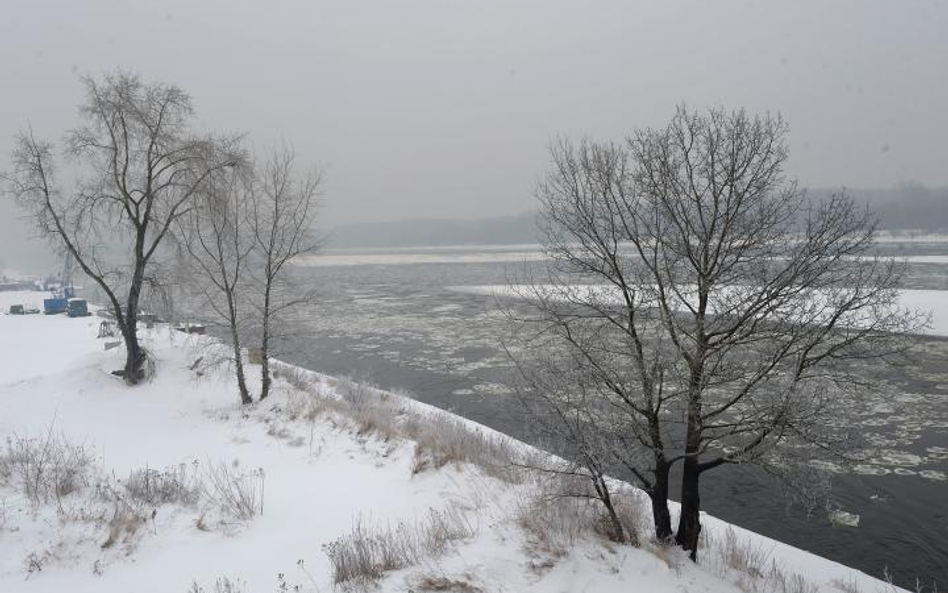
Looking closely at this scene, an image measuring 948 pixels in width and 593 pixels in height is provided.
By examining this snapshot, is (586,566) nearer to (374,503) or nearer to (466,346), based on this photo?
(374,503)

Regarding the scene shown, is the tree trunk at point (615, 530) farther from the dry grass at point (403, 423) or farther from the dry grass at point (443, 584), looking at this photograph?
the dry grass at point (443, 584)

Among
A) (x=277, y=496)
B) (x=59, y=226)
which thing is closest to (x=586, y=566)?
(x=277, y=496)

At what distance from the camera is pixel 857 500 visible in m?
11.5

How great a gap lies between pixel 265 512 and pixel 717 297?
8277mm

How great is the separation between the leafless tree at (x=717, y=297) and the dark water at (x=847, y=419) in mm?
1461

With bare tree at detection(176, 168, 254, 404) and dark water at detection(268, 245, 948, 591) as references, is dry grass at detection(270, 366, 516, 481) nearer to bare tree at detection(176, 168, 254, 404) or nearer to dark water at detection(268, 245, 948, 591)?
dark water at detection(268, 245, 948, 591)

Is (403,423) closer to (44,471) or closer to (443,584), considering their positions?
(44,471)

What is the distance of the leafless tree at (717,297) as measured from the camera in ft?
26.3

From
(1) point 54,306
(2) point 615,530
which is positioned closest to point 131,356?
(2) point 615,530

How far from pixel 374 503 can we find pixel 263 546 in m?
2.46

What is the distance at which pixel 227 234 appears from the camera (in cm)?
1625

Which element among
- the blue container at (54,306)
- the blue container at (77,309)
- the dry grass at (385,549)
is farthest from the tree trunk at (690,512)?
the blue container at (54,306)

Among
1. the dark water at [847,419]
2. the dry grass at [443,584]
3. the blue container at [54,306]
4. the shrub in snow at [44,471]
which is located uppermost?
the blue container at [54,306]

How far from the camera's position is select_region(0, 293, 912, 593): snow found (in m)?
6.28
